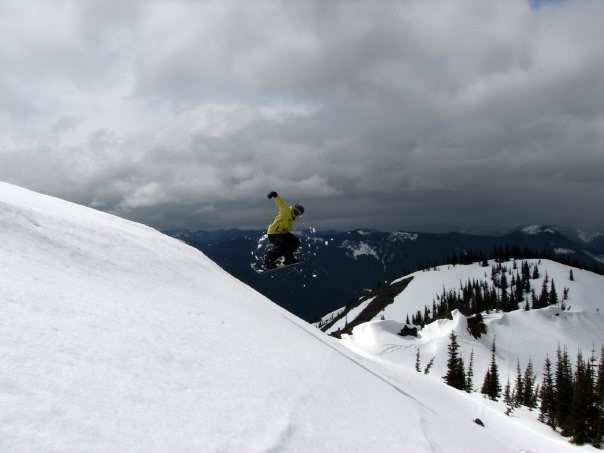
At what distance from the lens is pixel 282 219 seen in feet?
66.8

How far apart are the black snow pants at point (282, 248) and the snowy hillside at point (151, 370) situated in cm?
894

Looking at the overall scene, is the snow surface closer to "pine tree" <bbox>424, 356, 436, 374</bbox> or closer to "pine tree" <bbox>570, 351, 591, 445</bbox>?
"pine tree" <bbox>424, 356, 436, 374</bbox>

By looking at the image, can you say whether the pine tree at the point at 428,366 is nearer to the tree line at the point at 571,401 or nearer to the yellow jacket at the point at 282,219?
the tree line at the point at 571,401

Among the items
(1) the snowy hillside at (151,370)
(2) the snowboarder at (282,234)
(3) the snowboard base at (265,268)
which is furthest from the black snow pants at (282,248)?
(1) the snowy hillside at (151,370)

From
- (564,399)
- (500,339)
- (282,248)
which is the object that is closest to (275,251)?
(282,248)

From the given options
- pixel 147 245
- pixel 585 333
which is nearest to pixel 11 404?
pixel 147 245

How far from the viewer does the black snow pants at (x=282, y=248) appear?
21578mm

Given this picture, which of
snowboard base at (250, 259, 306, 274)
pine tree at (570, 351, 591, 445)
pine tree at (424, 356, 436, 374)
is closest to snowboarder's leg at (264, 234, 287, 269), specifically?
snowboard base at (250, 259, 306, 274)

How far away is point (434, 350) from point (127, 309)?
133809 millimetres

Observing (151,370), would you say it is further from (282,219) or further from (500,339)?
(500,339)

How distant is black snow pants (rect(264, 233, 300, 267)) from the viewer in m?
21.6

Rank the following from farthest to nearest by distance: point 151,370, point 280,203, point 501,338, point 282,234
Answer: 1. point 501,338
2. point 282,234
3. point 280,203
4. point 151,370

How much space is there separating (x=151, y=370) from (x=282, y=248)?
16084mm

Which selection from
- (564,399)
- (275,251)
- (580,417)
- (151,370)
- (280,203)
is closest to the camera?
(151,370)
